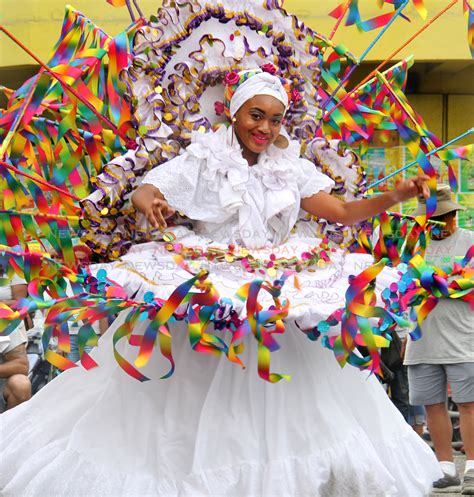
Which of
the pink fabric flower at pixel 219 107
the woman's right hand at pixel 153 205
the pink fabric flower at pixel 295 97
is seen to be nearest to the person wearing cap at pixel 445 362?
the pink fabric flower at pixel 295 97

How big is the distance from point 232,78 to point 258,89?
14 cm

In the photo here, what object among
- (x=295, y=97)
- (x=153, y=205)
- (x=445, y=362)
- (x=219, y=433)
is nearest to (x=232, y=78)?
(x=295, y=97)

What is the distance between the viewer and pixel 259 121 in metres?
3.90

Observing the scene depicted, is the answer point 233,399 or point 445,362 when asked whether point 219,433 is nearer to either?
point 233,399

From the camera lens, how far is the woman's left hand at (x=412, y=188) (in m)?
3.73

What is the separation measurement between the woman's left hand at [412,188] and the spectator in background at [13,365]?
266cm

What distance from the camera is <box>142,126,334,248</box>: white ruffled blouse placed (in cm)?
384

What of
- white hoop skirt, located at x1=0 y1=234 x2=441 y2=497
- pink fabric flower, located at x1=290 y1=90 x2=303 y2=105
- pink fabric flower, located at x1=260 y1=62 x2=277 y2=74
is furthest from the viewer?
pink fabric flower, located at x1=290 y1=90 x2=303 y2=105

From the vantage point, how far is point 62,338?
342cm

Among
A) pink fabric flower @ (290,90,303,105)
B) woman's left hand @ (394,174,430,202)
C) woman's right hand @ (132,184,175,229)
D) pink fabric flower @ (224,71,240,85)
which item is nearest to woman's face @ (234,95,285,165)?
pink fabric flower @ (224,71,240,85)

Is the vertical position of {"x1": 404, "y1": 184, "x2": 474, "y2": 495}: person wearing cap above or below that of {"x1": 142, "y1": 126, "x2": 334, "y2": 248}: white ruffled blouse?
below

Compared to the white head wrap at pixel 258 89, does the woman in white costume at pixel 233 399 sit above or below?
below
